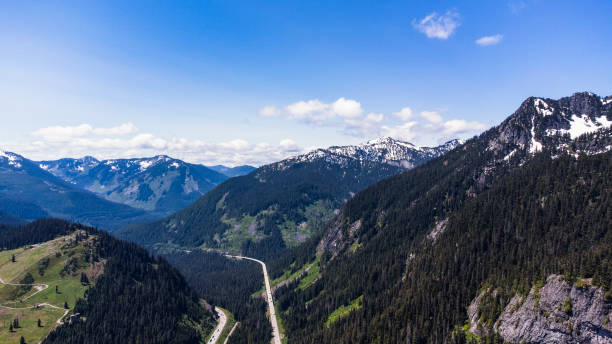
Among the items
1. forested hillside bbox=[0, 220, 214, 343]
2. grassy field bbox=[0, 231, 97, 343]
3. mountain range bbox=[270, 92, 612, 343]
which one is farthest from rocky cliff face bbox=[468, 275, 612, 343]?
grassy field bbox=[0, 231, 97, 343]

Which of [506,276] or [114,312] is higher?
[506,276]

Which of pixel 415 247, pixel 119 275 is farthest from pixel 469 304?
pixel 119 275

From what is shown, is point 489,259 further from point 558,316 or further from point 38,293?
point 38,293

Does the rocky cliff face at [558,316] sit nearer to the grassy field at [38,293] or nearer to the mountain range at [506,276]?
the mountain range at [506,276]

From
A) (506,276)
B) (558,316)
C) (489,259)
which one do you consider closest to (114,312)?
(506,276)

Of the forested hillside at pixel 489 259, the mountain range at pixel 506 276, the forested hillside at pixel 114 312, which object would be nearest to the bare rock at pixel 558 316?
the mountain range at pixel 506 276

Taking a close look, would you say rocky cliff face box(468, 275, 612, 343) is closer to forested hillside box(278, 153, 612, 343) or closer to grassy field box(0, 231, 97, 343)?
forested hillside box(278, 153, 612, 343)
